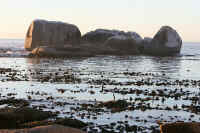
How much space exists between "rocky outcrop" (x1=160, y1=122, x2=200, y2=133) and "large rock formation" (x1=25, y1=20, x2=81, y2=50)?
70.6 meters

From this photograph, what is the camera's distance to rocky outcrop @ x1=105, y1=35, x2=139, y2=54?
260ft

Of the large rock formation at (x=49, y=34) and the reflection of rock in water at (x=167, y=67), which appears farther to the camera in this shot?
the large rock formation at (x=49, y=34)

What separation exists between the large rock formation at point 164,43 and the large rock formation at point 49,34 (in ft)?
54.1

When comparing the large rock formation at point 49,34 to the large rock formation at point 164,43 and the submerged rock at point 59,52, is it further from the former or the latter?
the large rock formation at point 164,43

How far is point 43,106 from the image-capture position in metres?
17.4

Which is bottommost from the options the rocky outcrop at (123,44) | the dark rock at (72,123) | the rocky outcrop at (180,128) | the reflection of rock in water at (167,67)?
the reflection of rock in water at (167,67)

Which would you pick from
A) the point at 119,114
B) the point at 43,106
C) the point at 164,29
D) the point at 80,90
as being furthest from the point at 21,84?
the point at 164,29

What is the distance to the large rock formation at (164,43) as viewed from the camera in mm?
80625

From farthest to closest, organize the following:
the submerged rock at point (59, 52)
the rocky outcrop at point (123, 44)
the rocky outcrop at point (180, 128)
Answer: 1. the rocky outcrop at point (123, 44)
2. the submerged rock at point (59, 52)
3. the rocky outcrop at point (180, 128)

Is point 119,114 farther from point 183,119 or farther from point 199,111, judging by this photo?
point 199,111

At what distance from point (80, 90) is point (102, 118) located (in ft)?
26.5

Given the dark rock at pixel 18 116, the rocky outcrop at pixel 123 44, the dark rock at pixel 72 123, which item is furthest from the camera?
the rocky outcrop at pixel 123 44

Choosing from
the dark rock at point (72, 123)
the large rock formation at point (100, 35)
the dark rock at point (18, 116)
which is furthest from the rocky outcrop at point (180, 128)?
the large rock formation at point (100, 35)

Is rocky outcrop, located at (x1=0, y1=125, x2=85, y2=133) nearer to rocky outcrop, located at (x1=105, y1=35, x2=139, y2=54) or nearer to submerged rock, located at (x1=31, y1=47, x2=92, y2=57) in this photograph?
submerged rock, located at (x1=31, y1=47, x2=92, y2=57)
